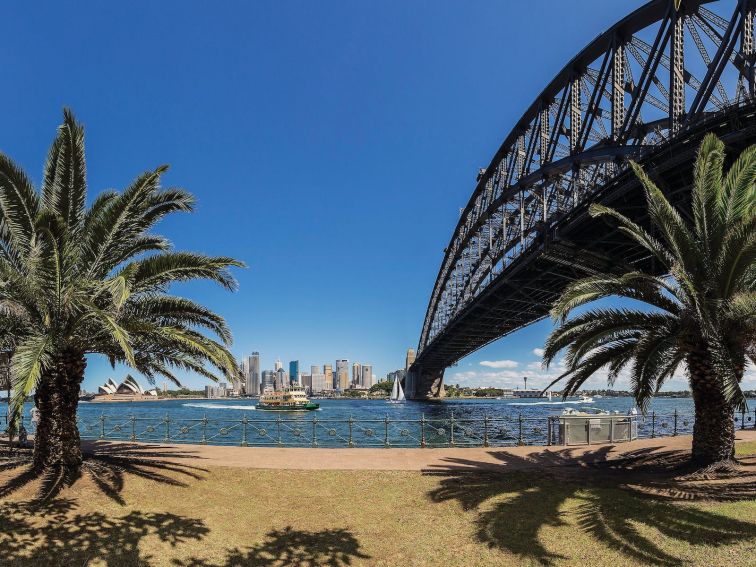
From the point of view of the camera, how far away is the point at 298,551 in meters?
8.35

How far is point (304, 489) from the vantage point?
471 inches

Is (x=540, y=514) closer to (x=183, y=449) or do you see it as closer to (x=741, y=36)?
(x=183, y=449)

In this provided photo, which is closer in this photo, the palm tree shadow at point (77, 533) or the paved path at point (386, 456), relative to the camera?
the palm tree shadow at point (77, 533)

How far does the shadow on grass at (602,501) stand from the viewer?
327 inches

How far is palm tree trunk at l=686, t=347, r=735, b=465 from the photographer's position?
12203 millimetres

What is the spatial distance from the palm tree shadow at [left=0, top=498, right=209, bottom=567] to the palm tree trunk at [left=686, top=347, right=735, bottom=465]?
12.2m

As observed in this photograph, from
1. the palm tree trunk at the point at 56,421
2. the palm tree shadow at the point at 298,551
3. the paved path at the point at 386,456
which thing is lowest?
the paved path at the point at 386,456

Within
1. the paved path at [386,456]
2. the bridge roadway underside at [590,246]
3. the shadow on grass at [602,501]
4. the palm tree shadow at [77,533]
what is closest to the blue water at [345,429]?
the paved path at [386,456]

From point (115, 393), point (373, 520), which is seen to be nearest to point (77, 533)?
point (373, 520)

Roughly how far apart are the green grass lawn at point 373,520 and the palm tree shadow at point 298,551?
3cm

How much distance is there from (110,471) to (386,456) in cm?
822

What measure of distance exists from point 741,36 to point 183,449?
28.3m

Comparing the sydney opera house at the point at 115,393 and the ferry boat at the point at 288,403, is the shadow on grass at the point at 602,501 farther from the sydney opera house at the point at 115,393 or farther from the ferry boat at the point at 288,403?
the sydney opera house at the point at 115,393

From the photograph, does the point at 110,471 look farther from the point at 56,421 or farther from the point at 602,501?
the point at 602,501
